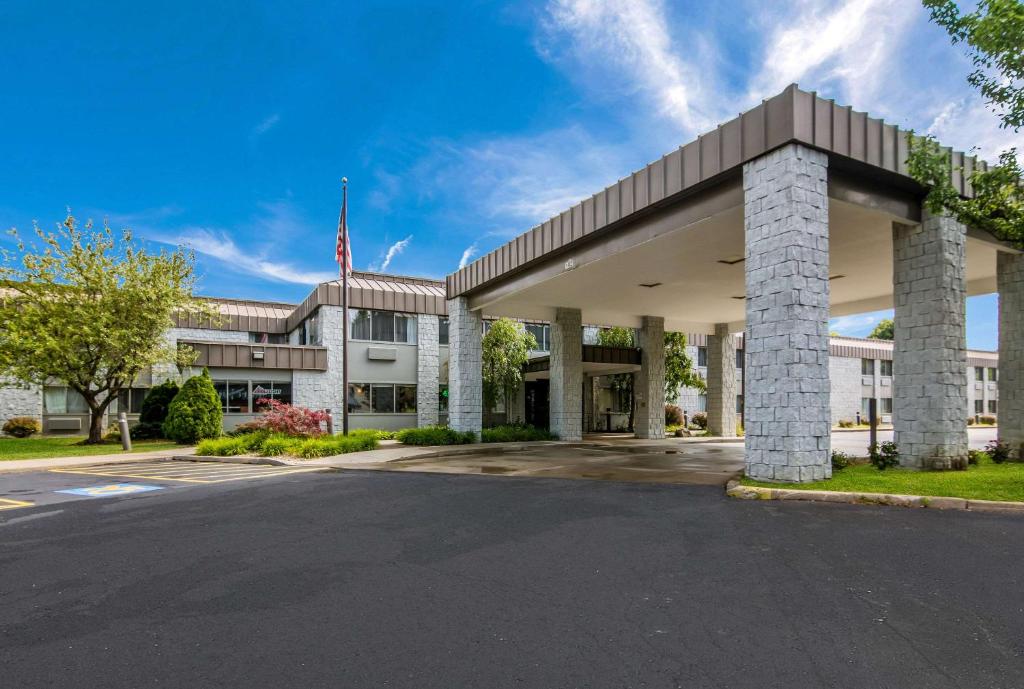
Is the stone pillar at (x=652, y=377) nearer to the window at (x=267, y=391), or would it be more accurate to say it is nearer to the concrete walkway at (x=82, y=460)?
the window at (x=267, y=391)

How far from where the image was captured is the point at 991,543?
612cm

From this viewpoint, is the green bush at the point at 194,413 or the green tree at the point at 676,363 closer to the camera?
the green bush at the point at 194,413

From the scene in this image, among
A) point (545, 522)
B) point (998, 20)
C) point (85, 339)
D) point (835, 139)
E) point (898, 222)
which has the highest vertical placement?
point (998, 20)

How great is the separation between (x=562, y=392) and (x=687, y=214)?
12516 millimetres

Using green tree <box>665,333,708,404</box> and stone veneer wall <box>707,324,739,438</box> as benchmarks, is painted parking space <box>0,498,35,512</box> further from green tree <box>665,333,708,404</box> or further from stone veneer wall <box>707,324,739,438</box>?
green tree <box>665,333,708,404</box>

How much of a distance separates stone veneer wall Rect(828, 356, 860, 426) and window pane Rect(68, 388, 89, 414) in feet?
150

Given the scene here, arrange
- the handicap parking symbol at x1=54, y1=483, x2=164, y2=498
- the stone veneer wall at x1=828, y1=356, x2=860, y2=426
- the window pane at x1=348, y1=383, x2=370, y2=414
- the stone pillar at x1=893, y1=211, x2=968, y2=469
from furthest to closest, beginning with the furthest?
the stone veneer wall at x1=828, y1=356, x2=860, y2=426 < the window pane at x1=348, y1=383, x2=370, y2=414 < the stone pillar at x1=893, y1=211, x2=968, y2=469 < the handicap parking symbol at x1=54, y1=483, x2=164, y2=498

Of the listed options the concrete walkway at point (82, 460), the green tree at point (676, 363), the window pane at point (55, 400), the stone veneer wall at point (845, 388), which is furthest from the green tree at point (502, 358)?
the stone veneer wall at point (845, 388)

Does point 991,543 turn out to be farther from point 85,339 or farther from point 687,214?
point 85,339

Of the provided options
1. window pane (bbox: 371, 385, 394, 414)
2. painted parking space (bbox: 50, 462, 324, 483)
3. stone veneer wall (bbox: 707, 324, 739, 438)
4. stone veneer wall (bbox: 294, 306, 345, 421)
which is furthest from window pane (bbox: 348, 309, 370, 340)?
stone veneer wall (bbox: 707, 324, 739, 438)

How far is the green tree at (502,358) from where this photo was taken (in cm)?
2786

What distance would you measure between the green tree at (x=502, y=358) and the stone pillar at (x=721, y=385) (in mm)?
9223

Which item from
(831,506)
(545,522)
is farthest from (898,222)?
(545,522)

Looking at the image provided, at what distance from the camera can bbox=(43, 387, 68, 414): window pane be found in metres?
26.9
